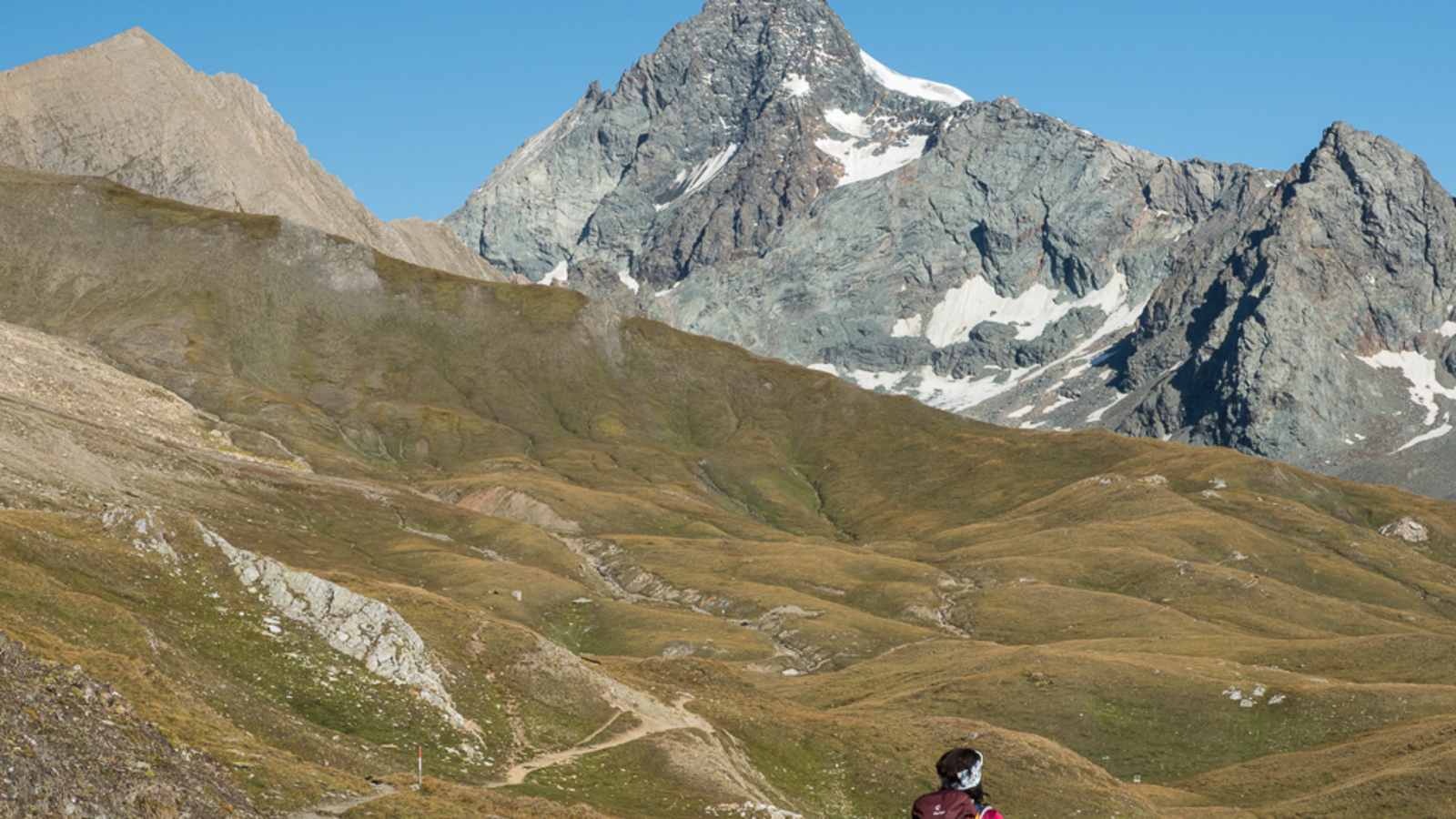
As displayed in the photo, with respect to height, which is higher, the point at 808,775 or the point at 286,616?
the point at 286,616

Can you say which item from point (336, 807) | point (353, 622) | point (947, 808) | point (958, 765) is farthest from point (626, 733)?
point (947, 808)

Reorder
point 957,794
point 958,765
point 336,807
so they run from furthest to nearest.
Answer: point 336,807
point 958,765
point 957,794

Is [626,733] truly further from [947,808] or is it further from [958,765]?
[947,808]

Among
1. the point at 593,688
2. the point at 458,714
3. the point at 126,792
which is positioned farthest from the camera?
the point at 593,688

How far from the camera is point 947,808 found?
1831cm

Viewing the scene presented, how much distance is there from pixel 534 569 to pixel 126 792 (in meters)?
160

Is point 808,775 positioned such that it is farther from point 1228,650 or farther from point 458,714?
point 1228,650

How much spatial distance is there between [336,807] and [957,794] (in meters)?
37.4

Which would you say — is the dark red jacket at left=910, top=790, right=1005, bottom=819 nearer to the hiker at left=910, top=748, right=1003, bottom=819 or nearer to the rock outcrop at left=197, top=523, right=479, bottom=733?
the hiker at left=910, top=748, right=1003, bottom=819

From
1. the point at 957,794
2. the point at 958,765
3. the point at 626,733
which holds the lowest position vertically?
the point at 626,733

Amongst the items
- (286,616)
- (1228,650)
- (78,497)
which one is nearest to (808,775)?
(286,616)

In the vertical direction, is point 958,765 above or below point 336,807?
above

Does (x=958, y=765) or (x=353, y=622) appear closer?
(x=958, y=765)

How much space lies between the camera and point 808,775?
9325 centimetres
